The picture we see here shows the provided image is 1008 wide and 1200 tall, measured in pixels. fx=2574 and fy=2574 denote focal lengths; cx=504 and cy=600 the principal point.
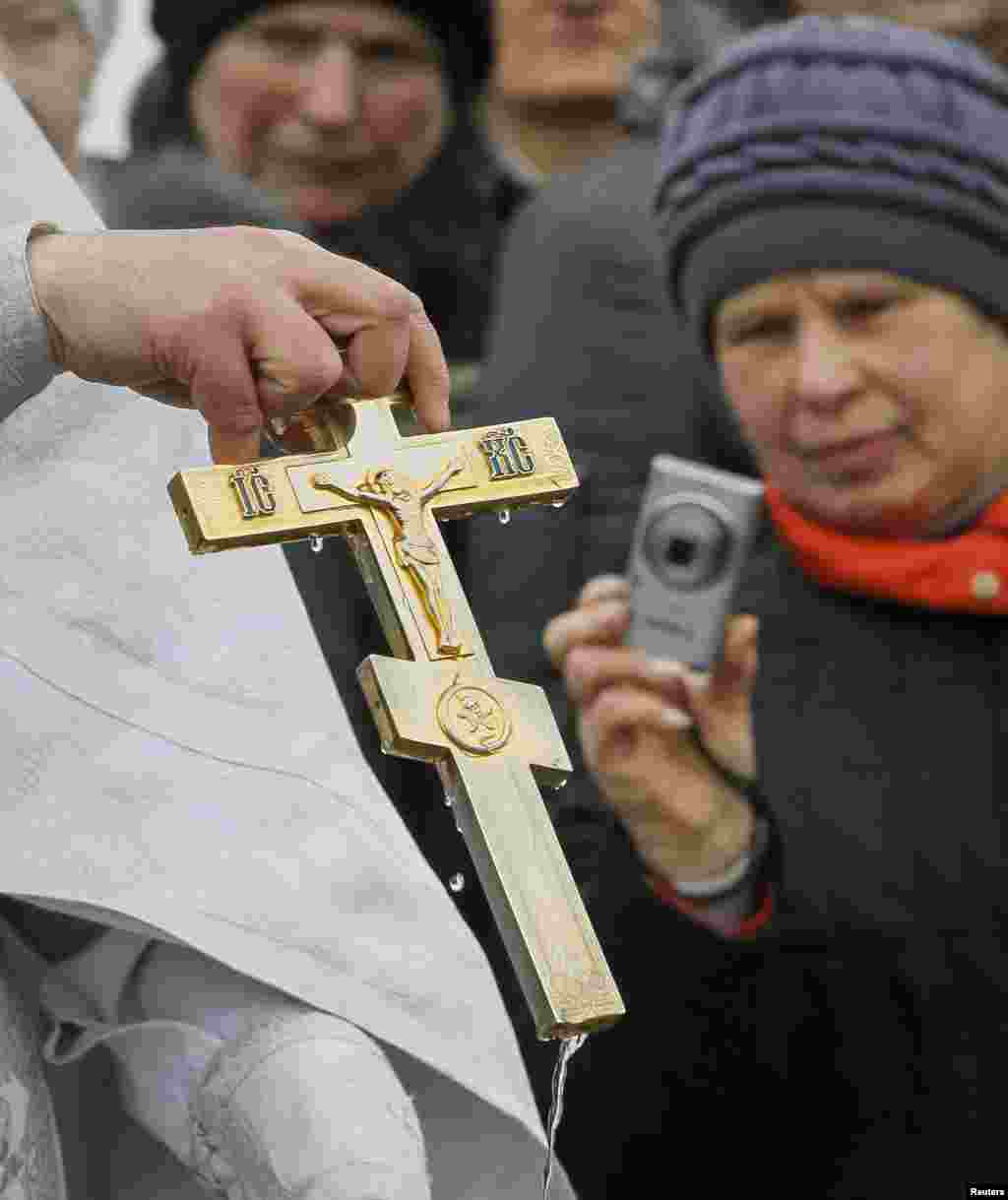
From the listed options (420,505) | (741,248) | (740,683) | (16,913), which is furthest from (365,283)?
(741,248)

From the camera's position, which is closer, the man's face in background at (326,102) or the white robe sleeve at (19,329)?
the white robe sleeve at (19,329)

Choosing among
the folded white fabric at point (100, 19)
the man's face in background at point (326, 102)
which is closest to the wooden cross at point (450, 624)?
the folded white fabric at point (100, 19)

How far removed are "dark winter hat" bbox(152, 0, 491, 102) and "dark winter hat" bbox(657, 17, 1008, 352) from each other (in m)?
1.17

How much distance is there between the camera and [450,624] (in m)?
1.76

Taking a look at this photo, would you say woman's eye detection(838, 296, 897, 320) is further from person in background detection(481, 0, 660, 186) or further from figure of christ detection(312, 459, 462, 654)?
figure of christ detection(312, 459, 462, 654)

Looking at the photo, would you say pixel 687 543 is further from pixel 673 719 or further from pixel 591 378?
pixel 591 378

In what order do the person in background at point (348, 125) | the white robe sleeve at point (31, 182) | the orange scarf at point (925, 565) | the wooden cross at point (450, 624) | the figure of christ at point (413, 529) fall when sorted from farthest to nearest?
1. the person in background at point (348, 125)
2. the orange scarf at point (925, 565)
3. the white robe sleeve at point (31, 182)
4. the figure of christ at point (413, 529)
5. the wooden cross at point (450, 624)

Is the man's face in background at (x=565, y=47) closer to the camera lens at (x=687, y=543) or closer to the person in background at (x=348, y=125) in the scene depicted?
the person in background at (x=348, y=125)

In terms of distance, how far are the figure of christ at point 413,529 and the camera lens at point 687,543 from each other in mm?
1179

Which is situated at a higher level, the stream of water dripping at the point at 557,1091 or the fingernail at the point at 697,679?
the stream of water dripping at the point at 557,1091

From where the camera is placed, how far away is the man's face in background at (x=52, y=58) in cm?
330

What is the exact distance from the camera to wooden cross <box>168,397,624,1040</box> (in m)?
1.64

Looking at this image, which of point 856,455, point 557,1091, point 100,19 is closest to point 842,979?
point 856,455


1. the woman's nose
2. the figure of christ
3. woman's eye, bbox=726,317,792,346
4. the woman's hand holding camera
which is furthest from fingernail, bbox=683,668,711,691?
the woman's nose
